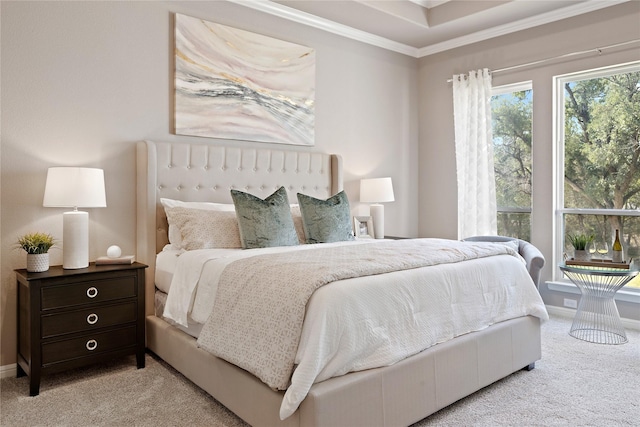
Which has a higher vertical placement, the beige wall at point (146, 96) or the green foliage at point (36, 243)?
the beige wall at point (146, 96)

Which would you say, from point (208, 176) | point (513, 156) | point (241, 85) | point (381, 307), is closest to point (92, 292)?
point (208, 176)

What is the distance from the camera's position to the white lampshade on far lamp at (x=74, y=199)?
265cm

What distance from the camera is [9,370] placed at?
9.19 ft

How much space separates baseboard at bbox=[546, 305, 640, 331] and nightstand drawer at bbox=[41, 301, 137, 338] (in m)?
3.57

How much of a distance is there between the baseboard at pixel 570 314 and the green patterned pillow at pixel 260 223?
2641mm

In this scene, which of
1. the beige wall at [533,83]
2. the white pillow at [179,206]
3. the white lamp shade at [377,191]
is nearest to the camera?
the white pillow at [179,206]

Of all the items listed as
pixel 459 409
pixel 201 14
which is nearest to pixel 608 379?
pixel 459 409

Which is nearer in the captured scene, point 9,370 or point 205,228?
point 9,370

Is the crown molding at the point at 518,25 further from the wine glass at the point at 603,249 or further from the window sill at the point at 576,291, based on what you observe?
the window sill at the point at 576,291

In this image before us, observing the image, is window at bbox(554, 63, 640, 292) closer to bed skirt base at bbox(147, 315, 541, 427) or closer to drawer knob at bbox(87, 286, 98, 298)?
bed skirt base at bbox(147, 315, 541, 427)

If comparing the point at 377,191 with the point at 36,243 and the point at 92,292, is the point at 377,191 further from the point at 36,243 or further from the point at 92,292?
the point at 36,243

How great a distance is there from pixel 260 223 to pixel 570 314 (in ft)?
9.66

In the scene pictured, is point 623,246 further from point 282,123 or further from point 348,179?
point 282,123

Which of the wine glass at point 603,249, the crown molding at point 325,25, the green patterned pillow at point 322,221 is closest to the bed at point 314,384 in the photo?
the green patterned pillow at point 322,221
